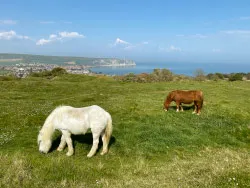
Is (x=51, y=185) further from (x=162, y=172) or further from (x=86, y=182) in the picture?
(x=162, y=172)

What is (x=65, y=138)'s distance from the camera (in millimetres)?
14586

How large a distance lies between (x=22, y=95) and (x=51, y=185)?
1078 inches

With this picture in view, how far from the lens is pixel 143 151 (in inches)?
628

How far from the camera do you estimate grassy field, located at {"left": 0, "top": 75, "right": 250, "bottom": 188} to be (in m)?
10.1

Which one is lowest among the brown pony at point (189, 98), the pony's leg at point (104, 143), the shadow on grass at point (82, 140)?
the shadow on grass at point (82, 140)

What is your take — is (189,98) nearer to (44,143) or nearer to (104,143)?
(104,143)

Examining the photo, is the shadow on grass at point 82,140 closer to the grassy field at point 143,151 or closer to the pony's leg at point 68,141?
the grassy field at point 143,151

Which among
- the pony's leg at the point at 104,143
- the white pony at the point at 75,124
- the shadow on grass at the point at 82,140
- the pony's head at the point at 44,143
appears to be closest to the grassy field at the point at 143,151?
the shadow on grass at the point at 82,140

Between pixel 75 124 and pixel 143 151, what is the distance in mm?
4286

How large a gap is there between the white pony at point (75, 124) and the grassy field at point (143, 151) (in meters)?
0.69

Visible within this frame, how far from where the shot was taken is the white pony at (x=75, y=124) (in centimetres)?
1407

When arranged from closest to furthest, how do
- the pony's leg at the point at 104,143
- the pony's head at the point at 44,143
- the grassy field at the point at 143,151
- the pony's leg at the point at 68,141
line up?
the grassy field at the point at 143,151, the pony's head at the point at 44,143, the pony's leg at the point at 68,141, the pony's leg at the point at 104,143

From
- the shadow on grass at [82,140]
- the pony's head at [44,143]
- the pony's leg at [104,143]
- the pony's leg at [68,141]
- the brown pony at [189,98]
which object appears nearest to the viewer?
the pony's head at [44,143]

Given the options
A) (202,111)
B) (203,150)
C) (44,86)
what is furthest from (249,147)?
(44,86)
